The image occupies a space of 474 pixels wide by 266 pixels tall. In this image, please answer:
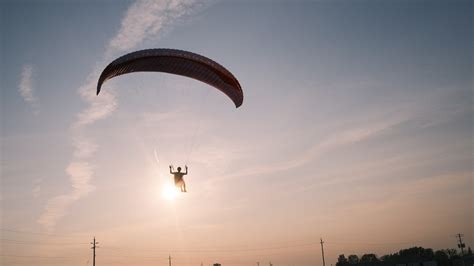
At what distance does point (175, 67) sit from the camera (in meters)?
19.0

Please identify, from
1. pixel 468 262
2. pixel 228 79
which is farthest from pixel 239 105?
pixel 468 262

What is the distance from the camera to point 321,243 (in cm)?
8744

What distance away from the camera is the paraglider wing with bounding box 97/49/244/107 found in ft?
57.3

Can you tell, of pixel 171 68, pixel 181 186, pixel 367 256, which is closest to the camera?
pixel 171 68

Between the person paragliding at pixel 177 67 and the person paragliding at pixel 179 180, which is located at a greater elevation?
the person paragliding at pixel 177 67

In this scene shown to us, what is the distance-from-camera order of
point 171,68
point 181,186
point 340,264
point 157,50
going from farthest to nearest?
1. point 340,264
2. point 181,186
3. point 171,68
4. point 157,50

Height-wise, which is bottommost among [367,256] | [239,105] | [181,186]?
[367,256]

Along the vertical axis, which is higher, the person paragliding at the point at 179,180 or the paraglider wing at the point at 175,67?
the paraglider wing at the point at 175,67

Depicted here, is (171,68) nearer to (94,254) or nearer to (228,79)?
(228,79)

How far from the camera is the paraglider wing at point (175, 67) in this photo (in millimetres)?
17453

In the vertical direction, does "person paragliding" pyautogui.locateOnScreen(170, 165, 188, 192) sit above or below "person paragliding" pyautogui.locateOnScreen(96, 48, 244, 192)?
below

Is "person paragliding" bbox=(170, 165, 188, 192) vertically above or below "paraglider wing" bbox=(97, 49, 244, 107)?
below

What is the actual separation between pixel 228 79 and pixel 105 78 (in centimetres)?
586

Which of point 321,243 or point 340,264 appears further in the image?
point 340,264
